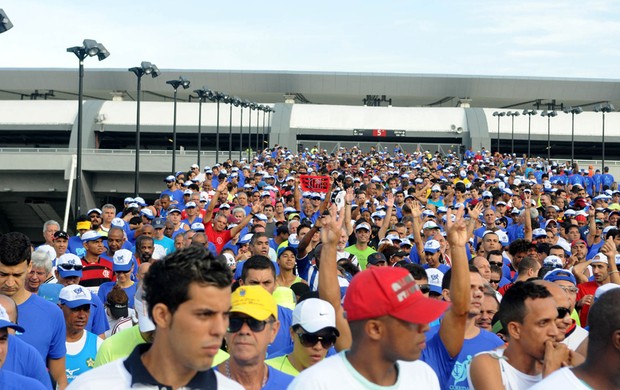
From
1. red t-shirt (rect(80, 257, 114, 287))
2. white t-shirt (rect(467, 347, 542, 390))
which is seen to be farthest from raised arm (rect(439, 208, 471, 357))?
red t-shirt (rect(80, 257, 114, 287))

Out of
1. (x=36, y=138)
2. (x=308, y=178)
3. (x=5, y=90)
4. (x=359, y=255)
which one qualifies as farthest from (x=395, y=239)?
(x=5, y=90)

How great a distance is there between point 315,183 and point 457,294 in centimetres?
1551

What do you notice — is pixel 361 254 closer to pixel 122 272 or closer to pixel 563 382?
pixel 122 272

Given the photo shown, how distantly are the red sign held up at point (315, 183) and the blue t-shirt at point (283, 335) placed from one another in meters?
13.4

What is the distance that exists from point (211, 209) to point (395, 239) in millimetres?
3509

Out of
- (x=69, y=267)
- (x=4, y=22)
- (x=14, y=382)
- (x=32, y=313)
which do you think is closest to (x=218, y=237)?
(x=4, y=22)

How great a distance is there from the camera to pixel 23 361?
16.6 ft

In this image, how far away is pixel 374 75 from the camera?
83.2m

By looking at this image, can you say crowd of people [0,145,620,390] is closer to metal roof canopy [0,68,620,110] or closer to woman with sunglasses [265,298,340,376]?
woman with sunglasses [265,298,340,376]

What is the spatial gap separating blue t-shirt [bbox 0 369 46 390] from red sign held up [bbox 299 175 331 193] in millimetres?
15718

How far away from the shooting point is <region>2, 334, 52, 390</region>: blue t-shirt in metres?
5.02

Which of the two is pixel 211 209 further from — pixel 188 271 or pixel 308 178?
pixel 188 271

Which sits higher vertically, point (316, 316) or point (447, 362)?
point (316, 316)

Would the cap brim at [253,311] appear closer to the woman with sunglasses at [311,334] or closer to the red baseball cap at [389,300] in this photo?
the woman with sunglasses at [311,334]
